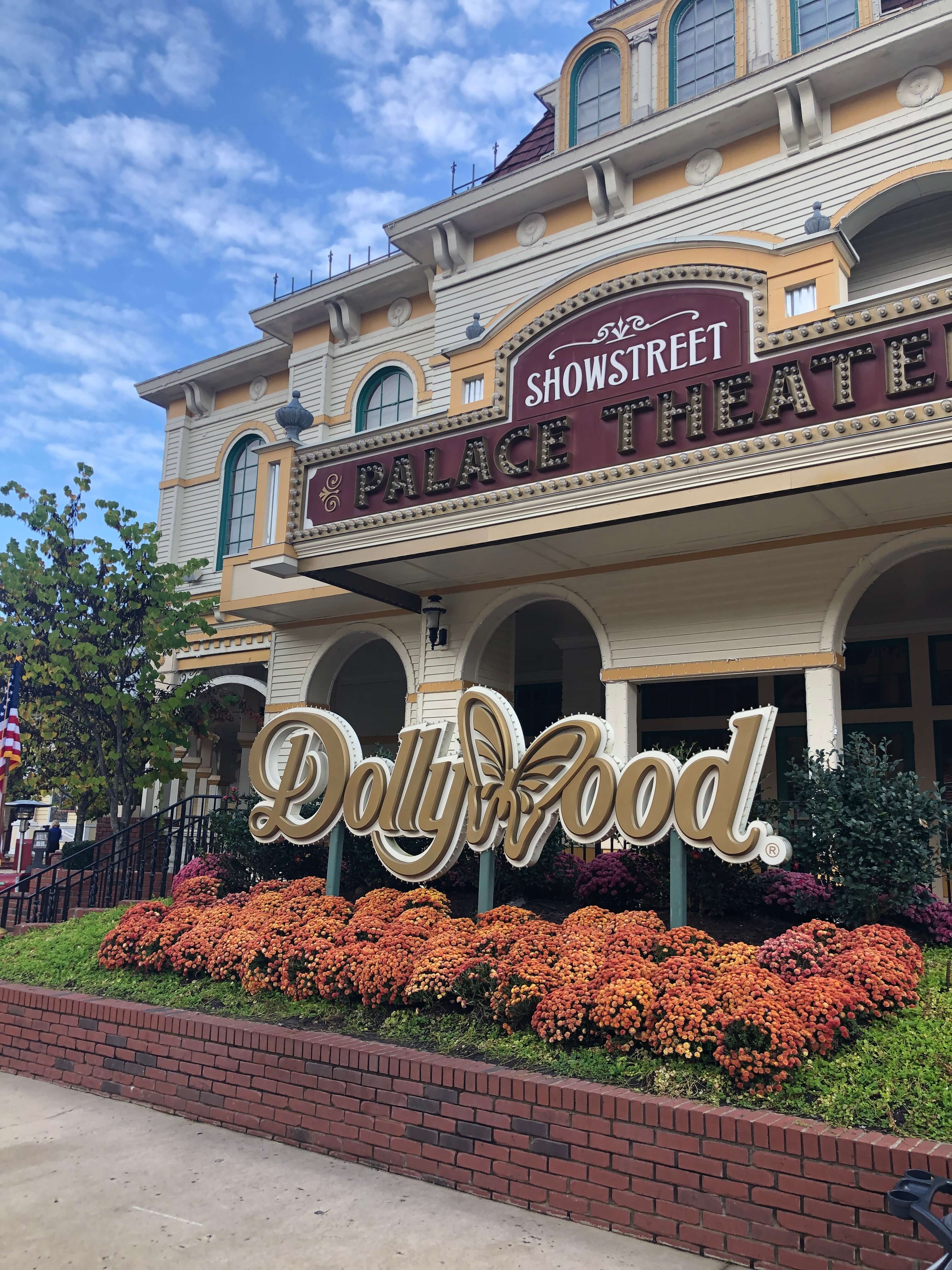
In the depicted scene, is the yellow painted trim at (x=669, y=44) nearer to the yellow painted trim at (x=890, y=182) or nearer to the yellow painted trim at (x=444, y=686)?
the yellow painted trim at (x=890, y=182)

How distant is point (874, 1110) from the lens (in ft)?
16.0

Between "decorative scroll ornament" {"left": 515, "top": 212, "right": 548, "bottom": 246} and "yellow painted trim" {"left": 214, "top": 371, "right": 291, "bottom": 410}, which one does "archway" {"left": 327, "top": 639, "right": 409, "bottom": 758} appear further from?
"decorative scroll ornament" {"left": 515, "top": 212, "right": 548, "bottom": 246}

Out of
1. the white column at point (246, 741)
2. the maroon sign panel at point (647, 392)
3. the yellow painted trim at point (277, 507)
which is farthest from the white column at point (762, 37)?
the white column at point (246, 741)

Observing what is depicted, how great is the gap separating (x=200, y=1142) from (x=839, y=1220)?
404 centimetres

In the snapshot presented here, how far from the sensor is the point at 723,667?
10859 millimetres

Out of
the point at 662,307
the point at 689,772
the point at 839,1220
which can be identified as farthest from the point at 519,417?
the point at 839,1220

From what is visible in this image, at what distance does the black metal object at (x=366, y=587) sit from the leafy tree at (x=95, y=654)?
3.70 m

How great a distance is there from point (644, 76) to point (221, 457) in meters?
10.2

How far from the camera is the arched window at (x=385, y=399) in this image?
54.4ft

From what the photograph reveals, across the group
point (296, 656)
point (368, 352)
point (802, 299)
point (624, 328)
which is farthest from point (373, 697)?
point (802, 299)

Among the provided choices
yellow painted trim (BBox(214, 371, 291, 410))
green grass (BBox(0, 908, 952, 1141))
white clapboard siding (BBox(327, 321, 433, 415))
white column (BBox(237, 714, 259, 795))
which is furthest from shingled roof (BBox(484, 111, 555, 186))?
Result: green grass (BBox(0, 908, 952, 1141))

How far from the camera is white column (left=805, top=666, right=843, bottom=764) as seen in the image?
9.98 m

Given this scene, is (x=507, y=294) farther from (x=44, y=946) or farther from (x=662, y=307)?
(x=44, y=946)

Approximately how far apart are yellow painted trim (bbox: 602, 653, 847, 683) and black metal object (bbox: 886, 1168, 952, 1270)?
7.71m
